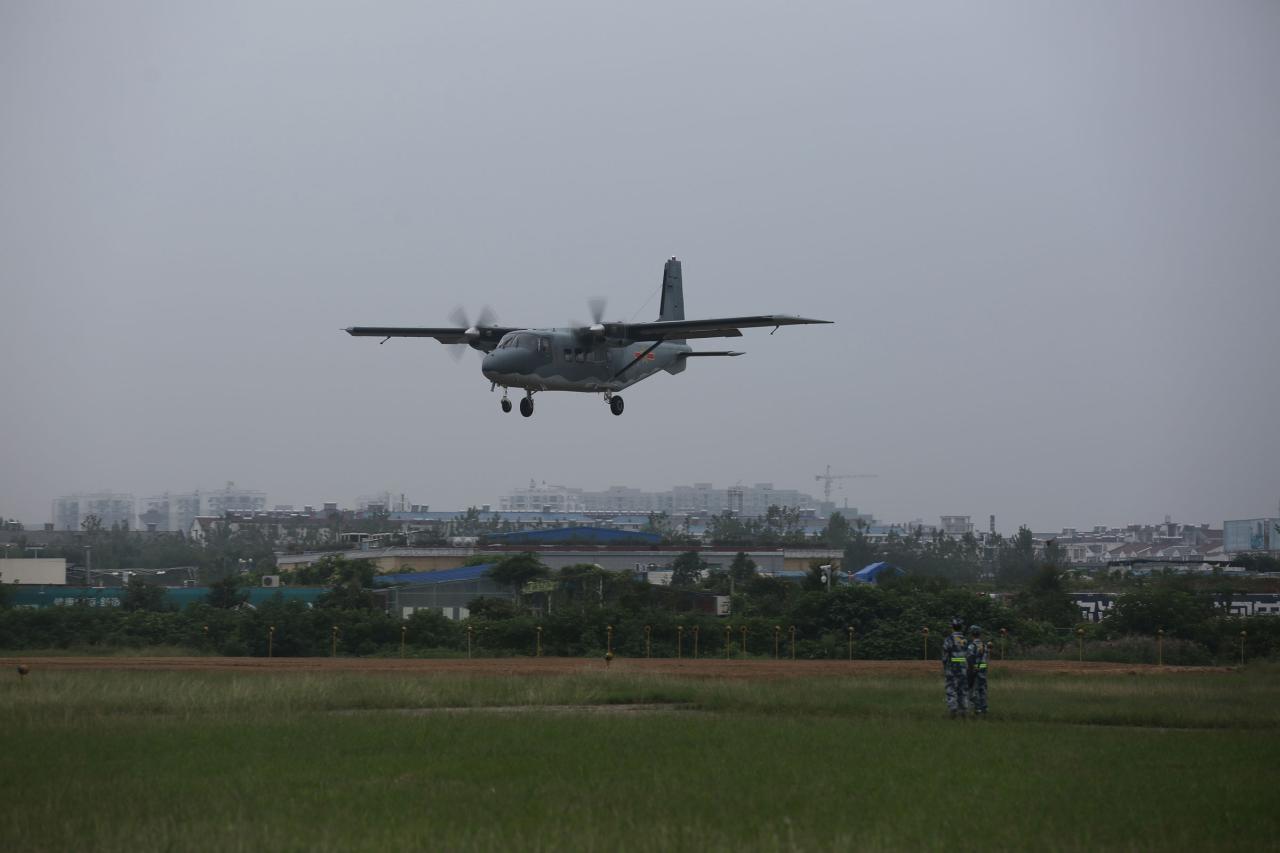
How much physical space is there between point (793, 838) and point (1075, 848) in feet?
10.5

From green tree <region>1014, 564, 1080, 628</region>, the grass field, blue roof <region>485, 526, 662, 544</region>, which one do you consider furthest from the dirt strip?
blue roof <region>485, 526, 662, 544</region>

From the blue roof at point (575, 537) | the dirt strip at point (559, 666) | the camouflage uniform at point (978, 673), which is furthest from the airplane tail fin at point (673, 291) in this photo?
the blue roof at point (575, 537)

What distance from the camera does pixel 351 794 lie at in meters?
19.4

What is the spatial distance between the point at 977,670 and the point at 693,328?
62.9 feet

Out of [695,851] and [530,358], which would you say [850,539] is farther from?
[695,851]

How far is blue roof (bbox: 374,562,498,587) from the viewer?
262 ft

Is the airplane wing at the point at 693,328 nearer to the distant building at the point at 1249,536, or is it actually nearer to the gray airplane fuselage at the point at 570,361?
the gray airplane fuselage at the point at 570,361

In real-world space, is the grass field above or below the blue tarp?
above

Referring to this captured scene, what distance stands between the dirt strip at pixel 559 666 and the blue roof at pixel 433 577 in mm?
28547

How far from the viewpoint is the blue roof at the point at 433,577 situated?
79.8 m

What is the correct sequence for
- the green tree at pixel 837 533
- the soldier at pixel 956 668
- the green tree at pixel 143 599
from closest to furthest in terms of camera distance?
the soldier at pixel 956 668, the green tree at pixel 143 599, the green tree at pixel 837 533

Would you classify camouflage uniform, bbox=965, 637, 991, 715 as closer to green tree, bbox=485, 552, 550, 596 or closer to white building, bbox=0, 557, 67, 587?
green tree, bbox=485, 552, 550, 596

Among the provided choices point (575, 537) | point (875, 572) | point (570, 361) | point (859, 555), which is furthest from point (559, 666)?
point (575, 537)

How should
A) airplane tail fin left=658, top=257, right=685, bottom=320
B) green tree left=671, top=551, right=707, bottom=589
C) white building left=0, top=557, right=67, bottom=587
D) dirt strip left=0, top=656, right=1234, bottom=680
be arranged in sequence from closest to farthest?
dirt strip left=0, top=656, right=1234, bottom=680, airplane tail fin left=658, top=257, right=685, bottom=320, white building left=0, top=557, right=67, bottom=587, green tree left=671, top=551, right=707, bottom=589
